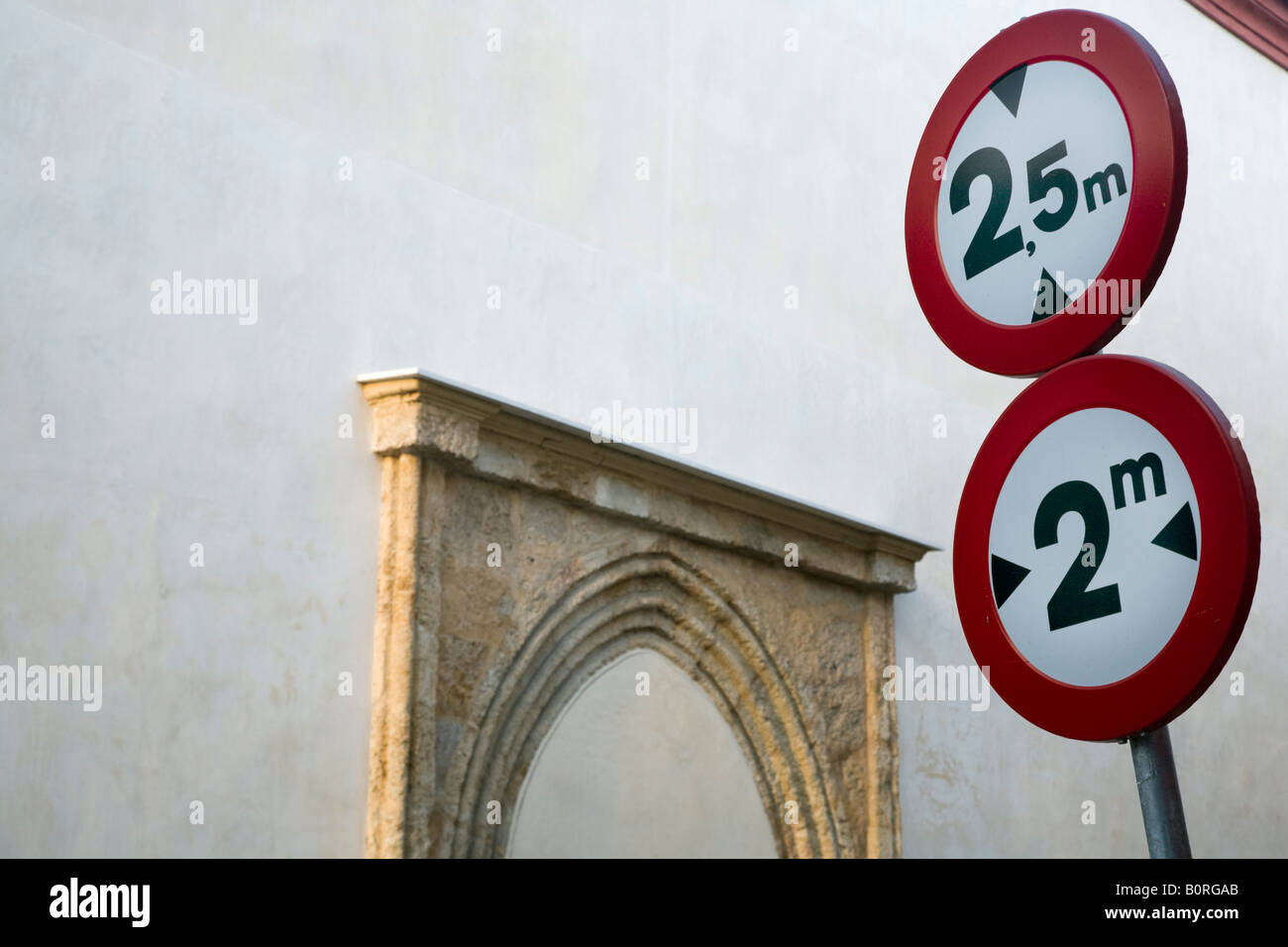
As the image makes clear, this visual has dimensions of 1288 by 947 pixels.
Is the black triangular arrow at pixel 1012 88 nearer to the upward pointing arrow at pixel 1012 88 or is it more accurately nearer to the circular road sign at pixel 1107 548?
the upward pointing arrow at pixel 1012 88

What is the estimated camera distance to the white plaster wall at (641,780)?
4.44 metres

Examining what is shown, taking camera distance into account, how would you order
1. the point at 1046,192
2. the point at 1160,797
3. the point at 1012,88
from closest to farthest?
the point at 1160,797
the point at 1046,192
the point at 1012,88

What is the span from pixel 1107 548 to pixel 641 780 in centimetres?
296

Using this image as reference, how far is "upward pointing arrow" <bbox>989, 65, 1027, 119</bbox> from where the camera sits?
92.2 inches

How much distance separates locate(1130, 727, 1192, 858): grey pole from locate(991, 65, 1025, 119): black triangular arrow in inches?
40.9

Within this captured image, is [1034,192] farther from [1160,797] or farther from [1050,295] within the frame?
[1160,797]

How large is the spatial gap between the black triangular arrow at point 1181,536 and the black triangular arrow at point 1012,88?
0.78m

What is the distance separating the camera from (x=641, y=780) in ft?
15.5

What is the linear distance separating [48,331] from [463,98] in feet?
5.36

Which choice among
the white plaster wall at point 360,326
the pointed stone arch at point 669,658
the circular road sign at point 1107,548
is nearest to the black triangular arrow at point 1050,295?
the circular road sign at point 1107,548

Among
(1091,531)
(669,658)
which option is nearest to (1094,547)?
(1091,531)

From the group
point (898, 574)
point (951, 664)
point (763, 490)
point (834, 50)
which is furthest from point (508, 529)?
point (834, 50)

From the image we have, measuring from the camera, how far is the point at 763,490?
5055 millimetres
